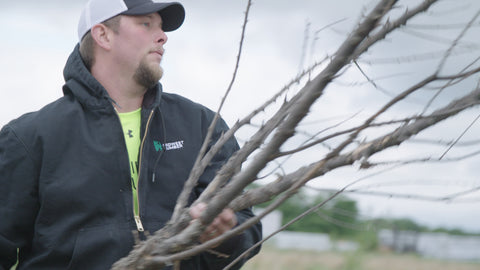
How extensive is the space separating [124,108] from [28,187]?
0.57 metres

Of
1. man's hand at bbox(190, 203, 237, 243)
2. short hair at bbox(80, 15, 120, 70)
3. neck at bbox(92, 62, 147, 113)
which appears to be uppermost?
short hair at bbox(80, 15, 120, 70)

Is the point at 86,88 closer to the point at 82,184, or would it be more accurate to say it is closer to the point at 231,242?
the point at 82,184

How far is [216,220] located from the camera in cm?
165

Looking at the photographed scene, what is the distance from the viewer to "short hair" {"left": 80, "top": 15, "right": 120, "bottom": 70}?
260 cm

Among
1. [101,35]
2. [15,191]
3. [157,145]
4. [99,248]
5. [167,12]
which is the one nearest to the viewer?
[99,248]

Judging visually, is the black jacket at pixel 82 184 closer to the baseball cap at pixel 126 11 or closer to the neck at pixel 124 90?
the neck at pixel 124 90

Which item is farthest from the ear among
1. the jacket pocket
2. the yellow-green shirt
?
the jacket pocket

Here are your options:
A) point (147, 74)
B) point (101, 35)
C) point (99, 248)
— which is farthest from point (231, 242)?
point (101, 35)

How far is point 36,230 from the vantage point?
2180 mm

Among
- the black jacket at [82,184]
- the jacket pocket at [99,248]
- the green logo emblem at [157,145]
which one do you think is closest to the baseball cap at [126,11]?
the black jacket at [82,184]

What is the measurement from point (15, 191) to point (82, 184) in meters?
0.31

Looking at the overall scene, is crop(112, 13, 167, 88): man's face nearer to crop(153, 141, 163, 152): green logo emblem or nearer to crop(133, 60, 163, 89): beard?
crop(133, 60, 163, 89): beard

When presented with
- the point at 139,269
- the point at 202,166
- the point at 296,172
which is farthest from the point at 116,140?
the point at 296,172

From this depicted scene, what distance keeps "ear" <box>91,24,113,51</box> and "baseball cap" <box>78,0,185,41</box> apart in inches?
1.7
